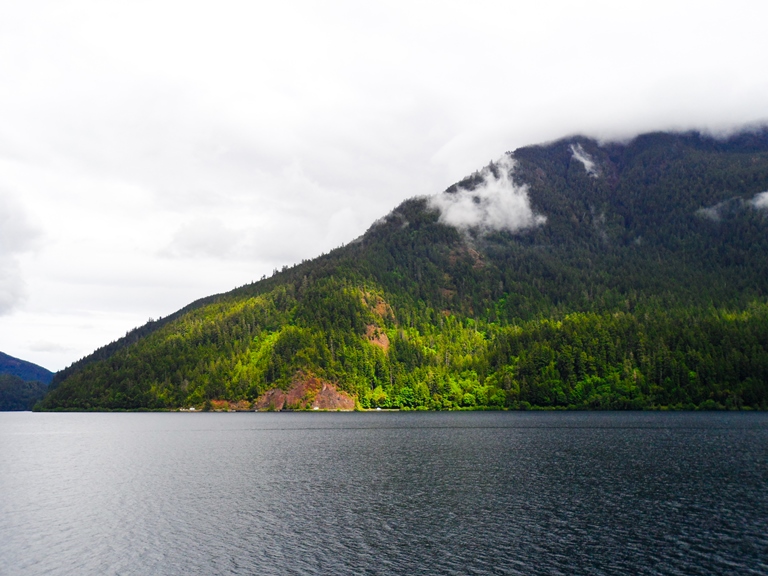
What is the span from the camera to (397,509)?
5903 centimetres

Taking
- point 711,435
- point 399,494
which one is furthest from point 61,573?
point 711,435

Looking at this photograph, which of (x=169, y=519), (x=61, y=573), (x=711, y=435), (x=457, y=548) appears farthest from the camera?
(x=711, y=435)

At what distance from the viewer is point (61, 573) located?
136 ft

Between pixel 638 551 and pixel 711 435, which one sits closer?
pixel 638 551

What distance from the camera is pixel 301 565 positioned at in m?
42.1

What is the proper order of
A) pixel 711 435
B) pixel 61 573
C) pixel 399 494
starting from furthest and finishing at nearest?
pixel 711 435 < pixel 399 494 < pixel 61 573

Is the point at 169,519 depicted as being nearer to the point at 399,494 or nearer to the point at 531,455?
the point at 399,494

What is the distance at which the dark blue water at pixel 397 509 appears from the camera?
42.7 metres

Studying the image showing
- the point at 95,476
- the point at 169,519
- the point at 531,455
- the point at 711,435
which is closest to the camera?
the point at 169,519

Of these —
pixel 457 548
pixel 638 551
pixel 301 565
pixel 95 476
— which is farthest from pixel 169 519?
pixel 638 551

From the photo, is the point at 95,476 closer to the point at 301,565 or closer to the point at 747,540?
the point at 301,565

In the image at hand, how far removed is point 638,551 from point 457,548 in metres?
14.3

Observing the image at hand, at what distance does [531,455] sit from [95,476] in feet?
238

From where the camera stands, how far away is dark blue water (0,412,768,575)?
140 feet
